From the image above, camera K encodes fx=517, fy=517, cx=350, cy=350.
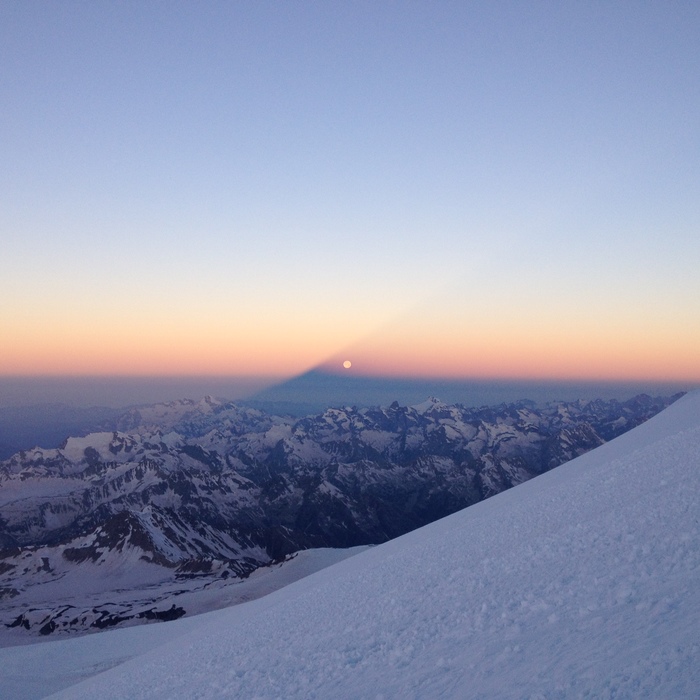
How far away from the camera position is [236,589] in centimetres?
10994

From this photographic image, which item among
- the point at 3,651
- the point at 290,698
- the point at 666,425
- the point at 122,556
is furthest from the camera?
the point at 122,556

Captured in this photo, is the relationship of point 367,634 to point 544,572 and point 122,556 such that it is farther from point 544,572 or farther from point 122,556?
point 122,556

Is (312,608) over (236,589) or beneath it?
over

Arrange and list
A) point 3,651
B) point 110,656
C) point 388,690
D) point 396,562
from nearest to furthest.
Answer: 1. point 388,690
2. point 396,562
3. point 110,656
4. point 3,651

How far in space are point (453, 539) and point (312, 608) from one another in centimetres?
568

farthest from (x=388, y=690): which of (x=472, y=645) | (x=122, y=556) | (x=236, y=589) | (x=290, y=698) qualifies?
(x=122, y=556)

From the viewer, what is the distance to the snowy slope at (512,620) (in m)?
6.55

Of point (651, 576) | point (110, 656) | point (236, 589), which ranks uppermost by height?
point (651, 576)

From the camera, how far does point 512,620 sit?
8.89 meters

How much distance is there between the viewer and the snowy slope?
655 centimetres

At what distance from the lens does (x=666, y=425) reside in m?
30.1

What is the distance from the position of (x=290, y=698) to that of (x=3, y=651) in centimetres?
5393

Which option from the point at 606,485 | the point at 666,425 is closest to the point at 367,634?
the point at 606,485

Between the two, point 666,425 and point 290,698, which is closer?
point 290,698
